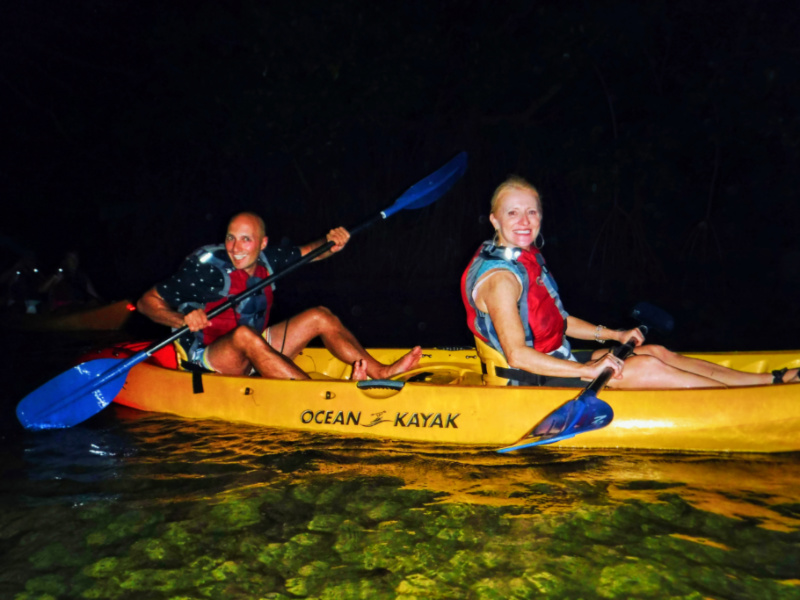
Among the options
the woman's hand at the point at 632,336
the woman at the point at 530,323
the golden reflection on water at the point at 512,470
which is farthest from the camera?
the woman's hand at the point at 632,336

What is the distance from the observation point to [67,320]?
7953 mm

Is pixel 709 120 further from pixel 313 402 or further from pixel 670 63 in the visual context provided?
pixel 313 402

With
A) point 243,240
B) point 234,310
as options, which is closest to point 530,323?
point 243,240

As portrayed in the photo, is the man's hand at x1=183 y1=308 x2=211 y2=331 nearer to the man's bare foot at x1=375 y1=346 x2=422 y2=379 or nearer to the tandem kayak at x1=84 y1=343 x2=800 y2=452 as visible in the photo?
the tandem kayak at x1=84 y1=343 x2=800 y2=452

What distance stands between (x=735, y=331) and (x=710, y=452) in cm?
490

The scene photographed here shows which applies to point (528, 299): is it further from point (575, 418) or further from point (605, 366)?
point (575, 418)

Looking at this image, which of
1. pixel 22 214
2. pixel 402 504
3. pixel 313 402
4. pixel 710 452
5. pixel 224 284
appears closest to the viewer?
pixel 402 504

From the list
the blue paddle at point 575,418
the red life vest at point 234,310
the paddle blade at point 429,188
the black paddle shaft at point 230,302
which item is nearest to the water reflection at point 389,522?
the blue paddle at point 575,418

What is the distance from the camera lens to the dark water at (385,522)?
7.59 ft

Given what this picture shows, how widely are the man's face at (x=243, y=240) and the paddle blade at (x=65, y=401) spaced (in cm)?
95

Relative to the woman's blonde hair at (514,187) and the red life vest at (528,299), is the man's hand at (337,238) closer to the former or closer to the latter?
the red life vest at (528,299)

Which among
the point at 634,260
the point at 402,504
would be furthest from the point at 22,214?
the point at 402,504

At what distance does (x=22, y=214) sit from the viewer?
16516mm

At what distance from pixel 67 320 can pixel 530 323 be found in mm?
6347
